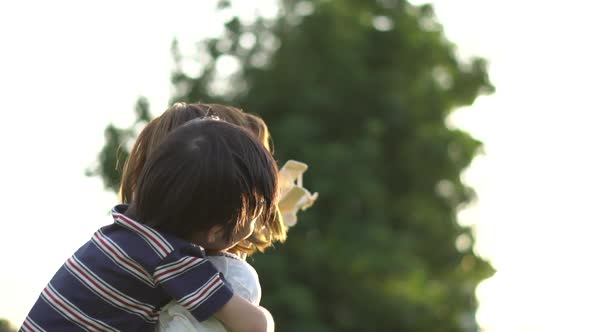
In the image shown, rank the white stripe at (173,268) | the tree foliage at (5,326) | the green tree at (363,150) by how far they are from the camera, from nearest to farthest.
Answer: the white stripe at (173,268) → the tree foliage at (5,326) → the green tree at (363,150)

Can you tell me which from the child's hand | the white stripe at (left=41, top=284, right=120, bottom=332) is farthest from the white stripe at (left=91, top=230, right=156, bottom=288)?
the child's hand

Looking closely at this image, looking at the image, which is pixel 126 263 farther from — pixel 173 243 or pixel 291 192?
pixel 291 192

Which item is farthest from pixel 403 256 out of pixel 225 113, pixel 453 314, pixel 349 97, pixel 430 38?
pixel 225 113

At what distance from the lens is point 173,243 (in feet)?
9.11

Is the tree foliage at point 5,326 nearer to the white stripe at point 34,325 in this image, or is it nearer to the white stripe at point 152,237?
the white stripe at point 34,325

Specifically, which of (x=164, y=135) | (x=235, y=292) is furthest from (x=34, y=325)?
(x=164, y=135)

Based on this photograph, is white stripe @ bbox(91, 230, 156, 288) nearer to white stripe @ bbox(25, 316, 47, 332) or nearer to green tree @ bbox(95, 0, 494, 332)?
white stripe @ bbox(25, 316, 47, 332)

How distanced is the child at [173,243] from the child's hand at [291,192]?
116 cm

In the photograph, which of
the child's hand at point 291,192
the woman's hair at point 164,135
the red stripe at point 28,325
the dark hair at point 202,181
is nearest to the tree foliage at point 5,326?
the child's hand at point 291,192

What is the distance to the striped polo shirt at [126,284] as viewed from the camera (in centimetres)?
277

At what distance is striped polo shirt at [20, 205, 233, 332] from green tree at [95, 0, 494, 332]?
17.7 m

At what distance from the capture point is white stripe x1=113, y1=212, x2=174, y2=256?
9.07ft

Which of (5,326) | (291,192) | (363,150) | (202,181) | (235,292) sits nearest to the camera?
(202,181)

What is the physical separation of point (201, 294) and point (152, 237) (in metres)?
0.17
